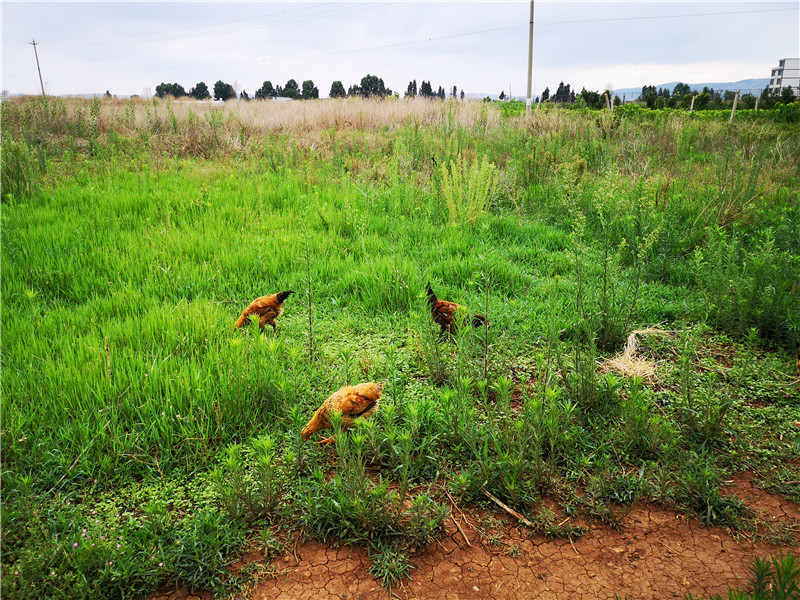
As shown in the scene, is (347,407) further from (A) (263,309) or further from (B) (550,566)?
(A) (263,309)

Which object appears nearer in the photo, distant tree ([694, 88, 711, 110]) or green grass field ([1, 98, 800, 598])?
green grass field ([1, 98, 800, 598])

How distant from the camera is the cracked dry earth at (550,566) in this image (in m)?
1.83

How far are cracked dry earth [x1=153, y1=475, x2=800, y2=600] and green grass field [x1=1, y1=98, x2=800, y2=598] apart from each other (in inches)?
3.2

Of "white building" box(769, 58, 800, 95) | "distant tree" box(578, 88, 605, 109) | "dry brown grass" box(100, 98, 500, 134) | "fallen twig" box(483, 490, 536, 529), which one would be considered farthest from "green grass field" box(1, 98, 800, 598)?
"white building" box(769, 58, 800, 95)

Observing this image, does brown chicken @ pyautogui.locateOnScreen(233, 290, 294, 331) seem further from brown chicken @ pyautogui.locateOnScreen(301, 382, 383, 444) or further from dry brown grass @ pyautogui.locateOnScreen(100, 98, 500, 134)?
dry brown grass @ pyautogui.locateOnScreen(100, 98, 500, 134)

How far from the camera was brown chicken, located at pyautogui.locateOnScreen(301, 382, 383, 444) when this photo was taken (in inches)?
97.3

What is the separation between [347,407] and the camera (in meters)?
2.46

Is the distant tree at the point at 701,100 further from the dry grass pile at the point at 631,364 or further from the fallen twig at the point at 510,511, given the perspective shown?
the fallen twig at the point at 510,511

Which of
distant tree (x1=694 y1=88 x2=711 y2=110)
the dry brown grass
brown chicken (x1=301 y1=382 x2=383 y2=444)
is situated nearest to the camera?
brown chicken (x1=301 y1=382 x2=383 y2=444)

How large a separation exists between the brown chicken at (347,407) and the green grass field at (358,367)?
0.11m

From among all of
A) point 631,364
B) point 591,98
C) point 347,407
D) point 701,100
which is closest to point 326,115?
point 631,364

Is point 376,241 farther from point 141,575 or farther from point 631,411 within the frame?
point 141,575

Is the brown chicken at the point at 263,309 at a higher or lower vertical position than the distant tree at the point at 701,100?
lower

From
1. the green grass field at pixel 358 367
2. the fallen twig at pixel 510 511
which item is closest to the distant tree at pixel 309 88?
the green grass field at pixel 358 367
